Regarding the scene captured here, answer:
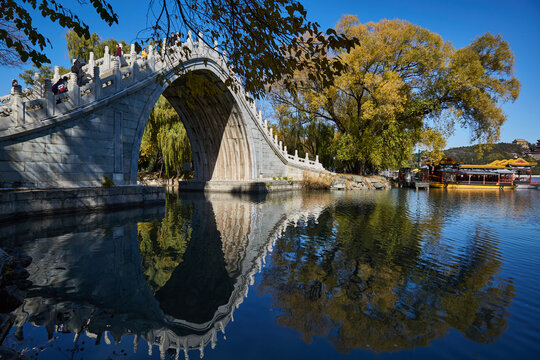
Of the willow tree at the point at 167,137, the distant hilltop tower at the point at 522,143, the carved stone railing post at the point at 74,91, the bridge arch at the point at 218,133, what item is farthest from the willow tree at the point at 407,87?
the distant hilltop tower at the point at 522,143

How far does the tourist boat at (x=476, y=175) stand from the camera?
112 ft

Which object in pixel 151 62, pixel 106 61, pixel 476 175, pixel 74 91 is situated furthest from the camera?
pixel 476 175

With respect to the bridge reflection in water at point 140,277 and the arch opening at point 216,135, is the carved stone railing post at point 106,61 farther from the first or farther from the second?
the bridge reflection in water at point 140,277

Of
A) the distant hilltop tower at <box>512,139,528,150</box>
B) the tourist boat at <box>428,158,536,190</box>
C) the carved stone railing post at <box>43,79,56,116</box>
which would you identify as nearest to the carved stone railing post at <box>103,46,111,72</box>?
the carved stone railing post at <box>43,79,56,116</box>

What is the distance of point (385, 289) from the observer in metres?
3.77

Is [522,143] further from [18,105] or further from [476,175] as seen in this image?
[18,105]

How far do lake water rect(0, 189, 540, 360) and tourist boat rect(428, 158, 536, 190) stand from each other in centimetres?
3129

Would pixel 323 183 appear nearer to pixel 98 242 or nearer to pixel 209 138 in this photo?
pixel 209 138

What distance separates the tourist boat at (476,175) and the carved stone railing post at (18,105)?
122ft

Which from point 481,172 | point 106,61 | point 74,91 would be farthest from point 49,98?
point 481,172

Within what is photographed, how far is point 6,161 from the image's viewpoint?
27.6ft

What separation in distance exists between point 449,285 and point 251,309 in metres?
2.76

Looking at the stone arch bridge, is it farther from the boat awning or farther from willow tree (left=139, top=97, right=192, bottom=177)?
the boat awning

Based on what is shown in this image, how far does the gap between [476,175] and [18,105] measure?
4301 centimetres
